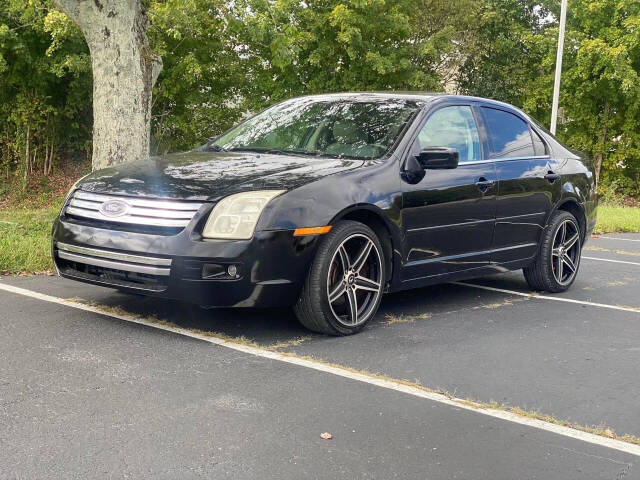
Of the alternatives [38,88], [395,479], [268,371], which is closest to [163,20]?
[38,88]

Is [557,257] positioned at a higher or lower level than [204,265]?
lower

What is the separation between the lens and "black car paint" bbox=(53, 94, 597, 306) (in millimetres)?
5094

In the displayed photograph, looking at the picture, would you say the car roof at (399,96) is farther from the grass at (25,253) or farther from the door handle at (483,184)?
the grass at (25,253)

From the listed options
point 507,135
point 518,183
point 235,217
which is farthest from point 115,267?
point 507,135

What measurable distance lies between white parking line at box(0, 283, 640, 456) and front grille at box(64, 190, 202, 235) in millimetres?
727

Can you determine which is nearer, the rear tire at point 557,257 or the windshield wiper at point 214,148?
the windshield wiper at point 214,148

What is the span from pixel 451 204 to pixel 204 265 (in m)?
2.12

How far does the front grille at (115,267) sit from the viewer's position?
201 inches

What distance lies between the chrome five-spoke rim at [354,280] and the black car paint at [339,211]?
189 mm

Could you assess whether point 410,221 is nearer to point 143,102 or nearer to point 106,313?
point 106,313

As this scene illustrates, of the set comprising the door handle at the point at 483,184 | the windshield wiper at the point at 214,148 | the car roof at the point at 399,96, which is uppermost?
the car roof at the point at 399,96

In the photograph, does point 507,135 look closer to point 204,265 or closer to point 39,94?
point 204,265

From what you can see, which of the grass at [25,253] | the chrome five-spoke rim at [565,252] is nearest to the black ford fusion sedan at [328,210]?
the chrome five-spoke rim at [565,252]

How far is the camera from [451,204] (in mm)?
6273
